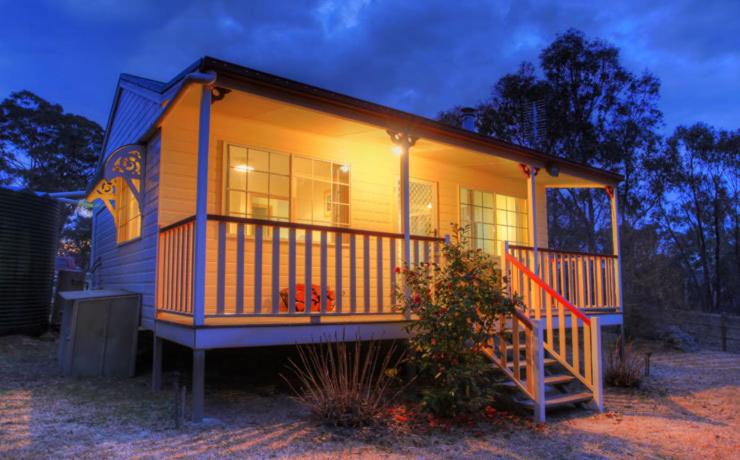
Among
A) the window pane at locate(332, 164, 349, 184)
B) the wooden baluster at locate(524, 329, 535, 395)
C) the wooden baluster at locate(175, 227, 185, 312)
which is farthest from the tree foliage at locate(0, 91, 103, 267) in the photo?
the wooden baluster at locate(524, 329, 535, 395)

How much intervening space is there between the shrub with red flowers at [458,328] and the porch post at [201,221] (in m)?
2.00

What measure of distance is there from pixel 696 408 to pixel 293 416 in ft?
15.0

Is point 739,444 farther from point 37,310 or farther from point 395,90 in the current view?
point 395,90

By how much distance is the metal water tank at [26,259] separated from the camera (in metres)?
10.2

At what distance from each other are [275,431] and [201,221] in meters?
1.90

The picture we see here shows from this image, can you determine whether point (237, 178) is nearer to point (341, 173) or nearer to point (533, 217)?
point (341, 173)

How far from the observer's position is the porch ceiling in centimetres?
614

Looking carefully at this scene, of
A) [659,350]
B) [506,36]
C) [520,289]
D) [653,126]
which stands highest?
[506,36]

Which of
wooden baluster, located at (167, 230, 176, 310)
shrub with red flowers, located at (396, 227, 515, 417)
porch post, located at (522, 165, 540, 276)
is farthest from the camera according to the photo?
porch post, located at (522, 165, 540, 276)

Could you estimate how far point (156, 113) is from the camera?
277 inches

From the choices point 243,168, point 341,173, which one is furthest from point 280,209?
point 341,173

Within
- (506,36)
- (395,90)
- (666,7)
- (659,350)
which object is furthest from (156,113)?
(395,90)

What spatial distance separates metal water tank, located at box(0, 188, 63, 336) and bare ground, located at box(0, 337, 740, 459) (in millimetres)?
4028

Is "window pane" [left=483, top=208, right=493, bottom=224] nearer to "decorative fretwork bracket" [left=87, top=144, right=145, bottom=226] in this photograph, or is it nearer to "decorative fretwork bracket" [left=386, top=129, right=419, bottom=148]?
"decorative fretwork bracket" [left=386, top=129, right=419, bottom=148]
